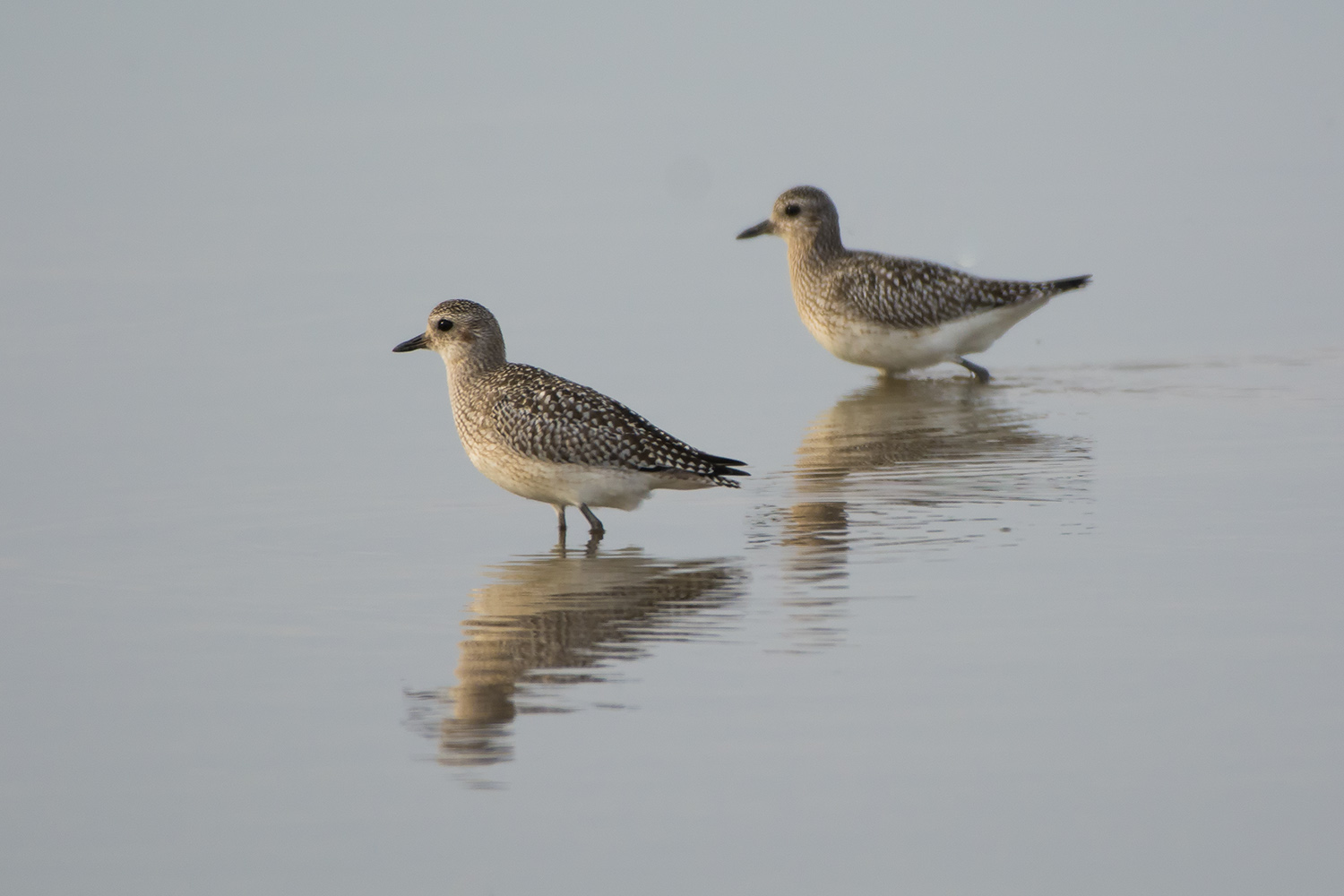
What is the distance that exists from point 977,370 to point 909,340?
68cm

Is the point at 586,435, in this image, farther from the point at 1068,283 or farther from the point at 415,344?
the point at 1068,283

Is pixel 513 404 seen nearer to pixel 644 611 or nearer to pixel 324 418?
pixel 644 611

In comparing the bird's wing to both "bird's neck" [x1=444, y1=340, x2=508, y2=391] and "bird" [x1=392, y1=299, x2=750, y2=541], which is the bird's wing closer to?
"bird" [x1=392, y1=299, x2=750, y2=541]

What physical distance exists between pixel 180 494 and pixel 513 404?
262 centimetres

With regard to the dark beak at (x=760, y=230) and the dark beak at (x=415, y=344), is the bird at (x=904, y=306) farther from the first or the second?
the dark beak at (x=415, y=344)

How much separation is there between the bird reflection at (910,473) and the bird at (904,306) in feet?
1.30

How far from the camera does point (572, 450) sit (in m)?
10.4

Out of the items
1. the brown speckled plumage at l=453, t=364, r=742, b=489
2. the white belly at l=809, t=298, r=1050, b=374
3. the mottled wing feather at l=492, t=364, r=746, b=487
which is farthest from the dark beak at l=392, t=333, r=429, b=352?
the white belly at l=809, t=298, r=1050, b=374

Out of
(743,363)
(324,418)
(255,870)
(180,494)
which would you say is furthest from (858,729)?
(743,363)

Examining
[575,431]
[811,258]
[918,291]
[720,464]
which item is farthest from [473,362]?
[811,258]

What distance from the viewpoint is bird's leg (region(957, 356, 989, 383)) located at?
51.1 feet

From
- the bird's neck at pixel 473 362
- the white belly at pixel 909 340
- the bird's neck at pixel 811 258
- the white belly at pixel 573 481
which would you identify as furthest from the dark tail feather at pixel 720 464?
the bird's neck at pixel 811 258

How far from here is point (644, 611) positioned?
9.11 m

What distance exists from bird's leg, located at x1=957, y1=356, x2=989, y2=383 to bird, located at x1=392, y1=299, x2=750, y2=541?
205 inches
